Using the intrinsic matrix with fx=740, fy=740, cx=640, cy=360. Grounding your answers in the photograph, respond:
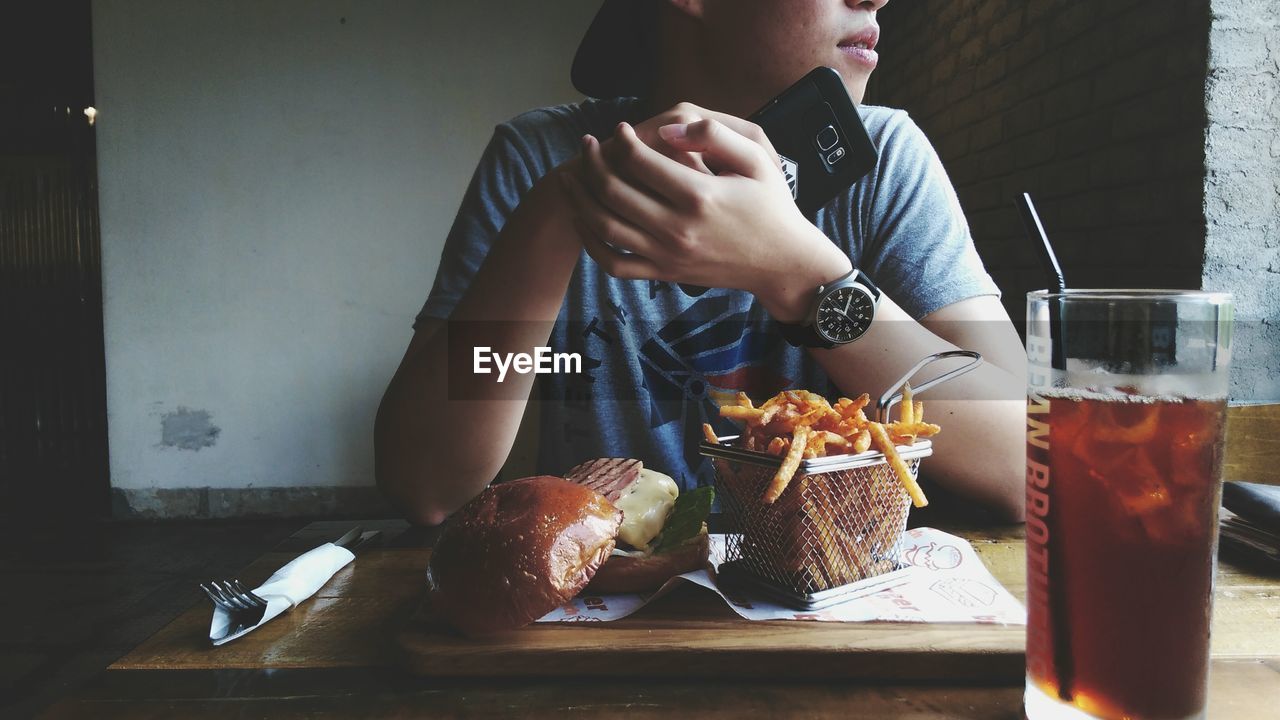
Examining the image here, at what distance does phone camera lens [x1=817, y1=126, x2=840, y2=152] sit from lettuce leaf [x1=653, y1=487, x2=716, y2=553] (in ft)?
1.85

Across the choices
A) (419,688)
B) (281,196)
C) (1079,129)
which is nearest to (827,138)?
(419,688)

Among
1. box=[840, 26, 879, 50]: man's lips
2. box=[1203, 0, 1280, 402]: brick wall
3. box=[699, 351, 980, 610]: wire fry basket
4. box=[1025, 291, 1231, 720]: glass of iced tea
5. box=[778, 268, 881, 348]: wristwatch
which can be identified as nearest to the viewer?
box=[1025, 291, 1231, 720]: glass of iced tea

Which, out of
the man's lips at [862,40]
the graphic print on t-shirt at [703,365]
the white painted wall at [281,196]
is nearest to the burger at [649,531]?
the graphic print on t-shirt at [703,365]

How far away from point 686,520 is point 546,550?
0.21 m

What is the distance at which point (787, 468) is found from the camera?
707mm

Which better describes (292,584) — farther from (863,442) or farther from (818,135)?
(818,135)

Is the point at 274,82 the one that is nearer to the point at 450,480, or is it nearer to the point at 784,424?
the point at 450,480

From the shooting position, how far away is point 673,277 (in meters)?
0.97

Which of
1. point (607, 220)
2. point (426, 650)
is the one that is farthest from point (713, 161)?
point (426, 650)

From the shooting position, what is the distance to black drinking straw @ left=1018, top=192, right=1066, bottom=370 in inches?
20.9

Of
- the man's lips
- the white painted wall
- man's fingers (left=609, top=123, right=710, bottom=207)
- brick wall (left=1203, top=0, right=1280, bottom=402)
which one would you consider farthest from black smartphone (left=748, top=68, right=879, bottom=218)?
the white painted wall

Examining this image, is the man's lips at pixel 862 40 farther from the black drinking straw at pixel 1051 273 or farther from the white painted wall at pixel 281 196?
the white painted wall at pixel 281 196

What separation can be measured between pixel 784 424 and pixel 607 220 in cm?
34

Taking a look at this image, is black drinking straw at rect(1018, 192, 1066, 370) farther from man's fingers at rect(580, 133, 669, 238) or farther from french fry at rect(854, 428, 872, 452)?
man's fingers at rect(580, 133, 669, 238)
